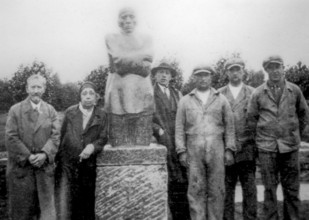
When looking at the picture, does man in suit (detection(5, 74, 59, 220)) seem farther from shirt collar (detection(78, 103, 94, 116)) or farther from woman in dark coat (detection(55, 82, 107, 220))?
shirt collar (detection(78, 103, 94, 116))

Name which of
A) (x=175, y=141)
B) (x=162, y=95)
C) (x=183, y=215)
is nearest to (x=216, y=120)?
(x=175, y=141)

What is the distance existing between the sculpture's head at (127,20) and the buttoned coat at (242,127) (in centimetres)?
152

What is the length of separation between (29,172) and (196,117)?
76.7 inches

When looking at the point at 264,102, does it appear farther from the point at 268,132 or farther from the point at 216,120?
the point at 216,120

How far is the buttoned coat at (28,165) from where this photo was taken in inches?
166

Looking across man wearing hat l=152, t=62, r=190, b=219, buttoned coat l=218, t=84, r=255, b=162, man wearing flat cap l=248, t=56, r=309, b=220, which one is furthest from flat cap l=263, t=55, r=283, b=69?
man wearing hat l=152, t=62, r=190, b=219

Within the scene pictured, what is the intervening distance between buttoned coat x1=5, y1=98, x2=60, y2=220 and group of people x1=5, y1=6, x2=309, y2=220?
0.04 feet

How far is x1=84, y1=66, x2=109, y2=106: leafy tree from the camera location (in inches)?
373

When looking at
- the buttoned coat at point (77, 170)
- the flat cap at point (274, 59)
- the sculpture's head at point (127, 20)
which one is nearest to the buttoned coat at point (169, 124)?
the buttoned coat at point (77, 170)

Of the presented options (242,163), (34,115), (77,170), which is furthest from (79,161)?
(242,163)

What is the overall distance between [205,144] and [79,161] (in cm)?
143

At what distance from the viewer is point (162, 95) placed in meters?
5.02

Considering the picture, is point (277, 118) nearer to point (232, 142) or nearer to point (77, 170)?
point (232, 142)

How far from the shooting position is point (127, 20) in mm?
4262
